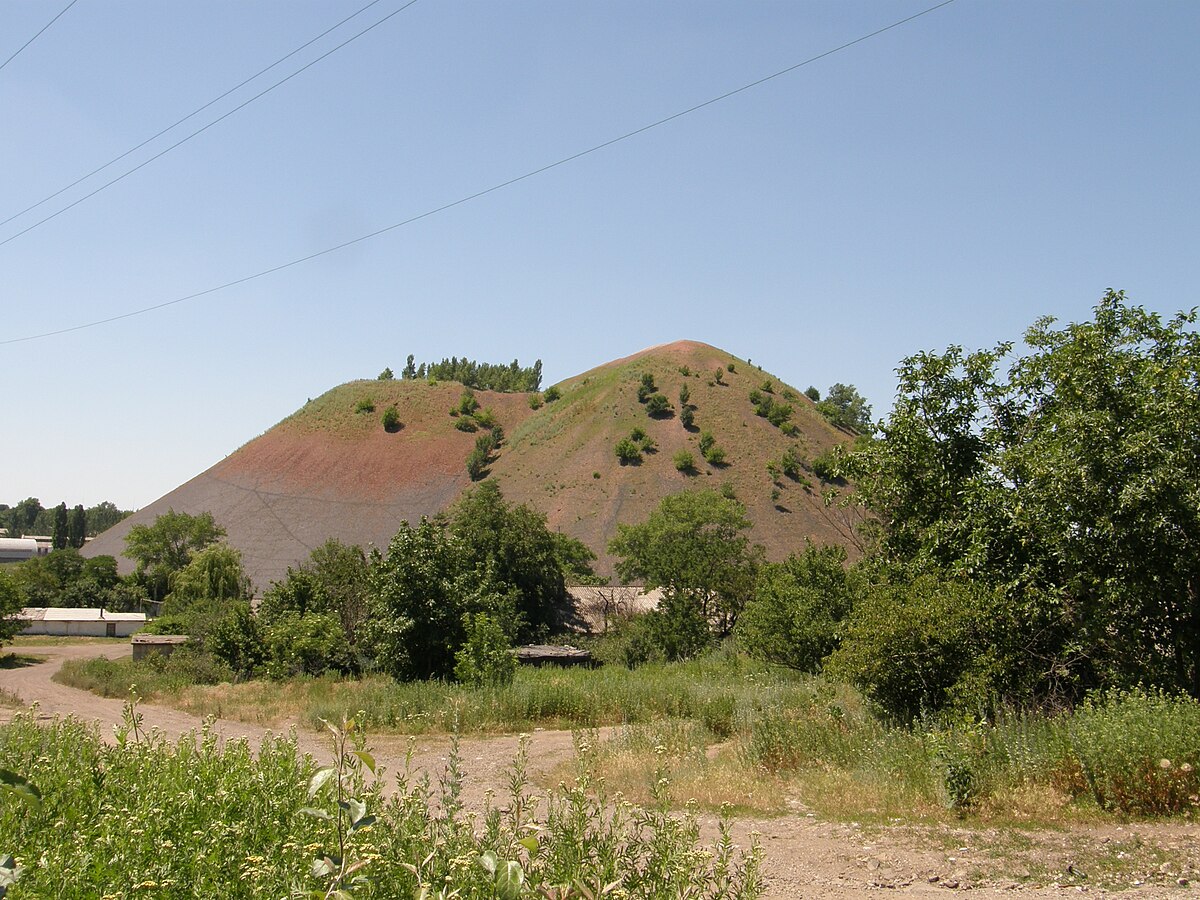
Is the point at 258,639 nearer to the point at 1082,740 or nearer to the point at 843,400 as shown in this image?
the point at 1082,740

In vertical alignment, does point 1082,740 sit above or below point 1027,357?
below

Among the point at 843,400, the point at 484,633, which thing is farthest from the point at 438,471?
the point at 484,633

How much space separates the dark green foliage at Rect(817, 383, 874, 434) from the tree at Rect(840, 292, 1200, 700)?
77.9 meters

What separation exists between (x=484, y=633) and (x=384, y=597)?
2.95 meters

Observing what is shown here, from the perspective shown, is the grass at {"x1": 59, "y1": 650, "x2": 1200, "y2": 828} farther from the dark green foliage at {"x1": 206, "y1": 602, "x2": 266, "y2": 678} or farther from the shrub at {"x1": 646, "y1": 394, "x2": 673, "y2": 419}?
the shrub at {"x1": 646, "y1": 394, "x2": 673, "y2": 419}

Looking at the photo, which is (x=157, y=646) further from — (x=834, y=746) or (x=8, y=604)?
(x=834, y=746)

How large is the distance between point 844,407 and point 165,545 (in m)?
84.2

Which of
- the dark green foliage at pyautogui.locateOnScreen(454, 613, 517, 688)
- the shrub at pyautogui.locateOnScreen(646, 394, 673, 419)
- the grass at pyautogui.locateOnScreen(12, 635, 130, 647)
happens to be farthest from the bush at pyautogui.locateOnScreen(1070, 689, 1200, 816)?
the shrub at pyautogui.locateOnScreen(646, 394, 673, 419)

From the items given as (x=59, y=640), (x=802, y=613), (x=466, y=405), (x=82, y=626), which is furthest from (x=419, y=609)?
(x=466, y=405)

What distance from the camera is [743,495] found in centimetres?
7156

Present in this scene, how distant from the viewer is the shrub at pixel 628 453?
257 feet

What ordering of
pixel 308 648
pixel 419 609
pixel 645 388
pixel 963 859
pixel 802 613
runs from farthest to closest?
pixel 645 388 < pixel 308 648 < pixel 802 613 < pixel 419 609 < pixel 963 859

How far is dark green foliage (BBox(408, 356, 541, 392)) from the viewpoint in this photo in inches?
4665

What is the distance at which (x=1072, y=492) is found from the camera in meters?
10.6
